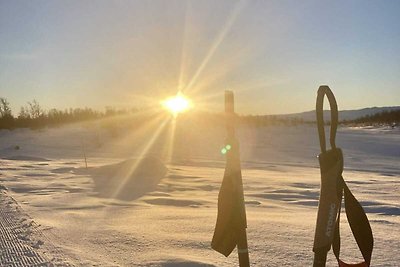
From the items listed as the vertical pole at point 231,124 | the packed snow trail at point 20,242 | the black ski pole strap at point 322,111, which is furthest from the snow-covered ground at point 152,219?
the black ski pole strap at point 322,111

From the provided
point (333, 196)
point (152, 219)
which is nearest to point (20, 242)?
point (152, 219)

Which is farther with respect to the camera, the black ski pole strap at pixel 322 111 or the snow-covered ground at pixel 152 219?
the snow-covered ground at pixel 152 219

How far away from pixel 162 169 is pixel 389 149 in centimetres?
2315

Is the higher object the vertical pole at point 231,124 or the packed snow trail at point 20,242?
the vertical pole at point 231,124

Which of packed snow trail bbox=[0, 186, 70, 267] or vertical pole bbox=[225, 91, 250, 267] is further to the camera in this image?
packed snow trail bbox=[0, 186, 70, 267]

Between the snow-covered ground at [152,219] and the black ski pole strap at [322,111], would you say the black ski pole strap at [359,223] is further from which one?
the snow-covered ground at [152,219]

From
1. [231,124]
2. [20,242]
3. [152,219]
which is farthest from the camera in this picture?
[152,219]

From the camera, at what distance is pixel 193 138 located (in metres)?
30.7

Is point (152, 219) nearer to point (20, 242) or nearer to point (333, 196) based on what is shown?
point (20, 242)

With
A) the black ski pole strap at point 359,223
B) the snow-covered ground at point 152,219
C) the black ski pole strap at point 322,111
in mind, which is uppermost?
the black ski pole strap at point 322,111

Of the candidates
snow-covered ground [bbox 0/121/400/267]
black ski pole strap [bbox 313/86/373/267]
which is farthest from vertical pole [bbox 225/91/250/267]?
snow-covered ground [bbox 0/121/400/267]

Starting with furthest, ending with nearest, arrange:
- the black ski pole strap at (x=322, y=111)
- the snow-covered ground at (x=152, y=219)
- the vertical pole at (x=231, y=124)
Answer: the snow-covered ground at (x=152, y=219) < the vertical pole at (x=231, y=124) < the black ski pole strap at (x=322, y=111)

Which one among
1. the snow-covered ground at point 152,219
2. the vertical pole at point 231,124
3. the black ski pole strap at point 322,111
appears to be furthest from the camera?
the snow-covered ground at point 152,219

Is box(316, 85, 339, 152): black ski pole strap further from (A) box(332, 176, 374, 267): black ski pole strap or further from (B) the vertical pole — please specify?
(B) the vertical pole
